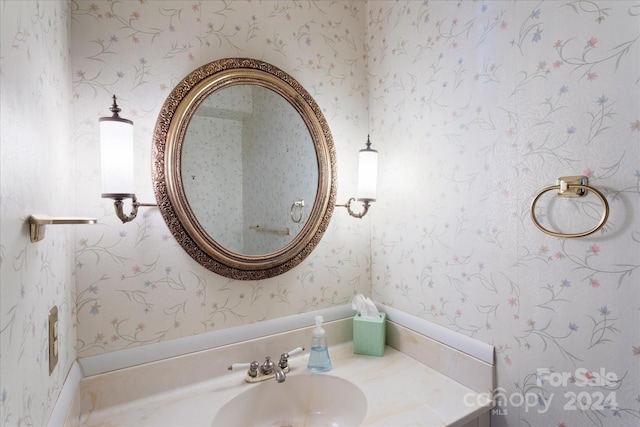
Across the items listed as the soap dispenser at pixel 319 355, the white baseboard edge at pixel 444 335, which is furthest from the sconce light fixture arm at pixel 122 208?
the white baseboard edge at pixel 444 335

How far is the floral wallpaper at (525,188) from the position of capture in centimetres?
75

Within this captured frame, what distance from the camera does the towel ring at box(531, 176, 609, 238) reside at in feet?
2.50

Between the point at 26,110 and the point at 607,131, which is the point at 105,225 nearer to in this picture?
the point at 26,110

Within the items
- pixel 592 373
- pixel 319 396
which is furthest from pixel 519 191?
pixel 319 396

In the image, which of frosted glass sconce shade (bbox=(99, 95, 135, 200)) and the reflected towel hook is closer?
frosted glass sconce shade (bbox=(99, 95, 135, 200))

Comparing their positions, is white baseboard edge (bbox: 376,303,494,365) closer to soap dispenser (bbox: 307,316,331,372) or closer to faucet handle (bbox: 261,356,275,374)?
soap dispenser (bbox: 307,316,331,372)

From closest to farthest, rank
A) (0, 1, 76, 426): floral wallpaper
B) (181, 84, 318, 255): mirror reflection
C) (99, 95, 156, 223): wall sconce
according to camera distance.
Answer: (0, 1, 76, 426): floral wallpaper
(99, 95, 156, 223): wall sconce
(181, 84, 318, 255): mirror reflection

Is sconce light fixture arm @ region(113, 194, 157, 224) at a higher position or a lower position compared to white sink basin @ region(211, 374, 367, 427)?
higher

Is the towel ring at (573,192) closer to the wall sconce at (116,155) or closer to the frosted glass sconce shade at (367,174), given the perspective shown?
the frosted glass sconce shade at (367,174)

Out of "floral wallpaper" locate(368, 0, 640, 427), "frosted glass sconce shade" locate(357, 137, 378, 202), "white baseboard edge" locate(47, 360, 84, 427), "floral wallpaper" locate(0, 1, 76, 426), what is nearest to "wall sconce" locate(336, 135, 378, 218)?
"frosted glass sconce shade" locate(357, 137, 378, 202)

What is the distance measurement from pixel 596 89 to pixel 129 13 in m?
1.32

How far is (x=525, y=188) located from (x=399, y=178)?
1.64ft

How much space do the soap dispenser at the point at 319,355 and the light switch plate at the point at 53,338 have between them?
29.9 inches

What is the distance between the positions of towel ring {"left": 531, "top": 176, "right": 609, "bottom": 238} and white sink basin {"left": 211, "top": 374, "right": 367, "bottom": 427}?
756 millimetres
